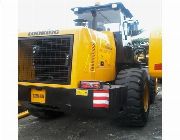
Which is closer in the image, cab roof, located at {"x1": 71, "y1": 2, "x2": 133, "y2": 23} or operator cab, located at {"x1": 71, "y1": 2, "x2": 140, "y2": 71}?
operator cab, located at {"x1": 71, "y1": 2, "x2": 140, "y2": 71}

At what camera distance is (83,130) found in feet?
16.7

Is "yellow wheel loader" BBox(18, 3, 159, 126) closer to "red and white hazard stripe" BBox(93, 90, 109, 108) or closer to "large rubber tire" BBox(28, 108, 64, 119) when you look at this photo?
"red and white hazard stripe" BBox(93, 90, 109, 108)

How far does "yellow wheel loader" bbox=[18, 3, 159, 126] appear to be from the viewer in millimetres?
4145

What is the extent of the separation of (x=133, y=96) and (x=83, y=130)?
1.03m

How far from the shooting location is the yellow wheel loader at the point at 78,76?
4145 mm

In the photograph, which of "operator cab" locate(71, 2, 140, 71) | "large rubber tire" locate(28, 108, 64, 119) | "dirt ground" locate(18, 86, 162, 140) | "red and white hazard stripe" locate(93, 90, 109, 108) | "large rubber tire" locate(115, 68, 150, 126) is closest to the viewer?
"red and white hazard stripe" locate(93, 90, 109, 108)

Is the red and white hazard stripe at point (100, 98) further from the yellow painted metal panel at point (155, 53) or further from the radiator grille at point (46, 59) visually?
the yellow painted metal panel at point (155, 53)

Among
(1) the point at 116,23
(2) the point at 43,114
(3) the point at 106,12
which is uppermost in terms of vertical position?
(3) the point at 106,12

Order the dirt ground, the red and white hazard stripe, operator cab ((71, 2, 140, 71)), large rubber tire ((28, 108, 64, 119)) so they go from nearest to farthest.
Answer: the red and white hazard stripe → the dirt ground → operator cab ((71, 2, 140, 71)) → large rubber tire ((28, 108, 64, 119))

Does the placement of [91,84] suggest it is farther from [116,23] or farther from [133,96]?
[116,23]

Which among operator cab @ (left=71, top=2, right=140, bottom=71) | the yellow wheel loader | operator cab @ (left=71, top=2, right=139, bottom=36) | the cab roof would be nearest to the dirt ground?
the yellow wheel loader

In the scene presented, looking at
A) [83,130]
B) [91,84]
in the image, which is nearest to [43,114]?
[83,130]

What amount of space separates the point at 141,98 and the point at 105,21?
1.79m
